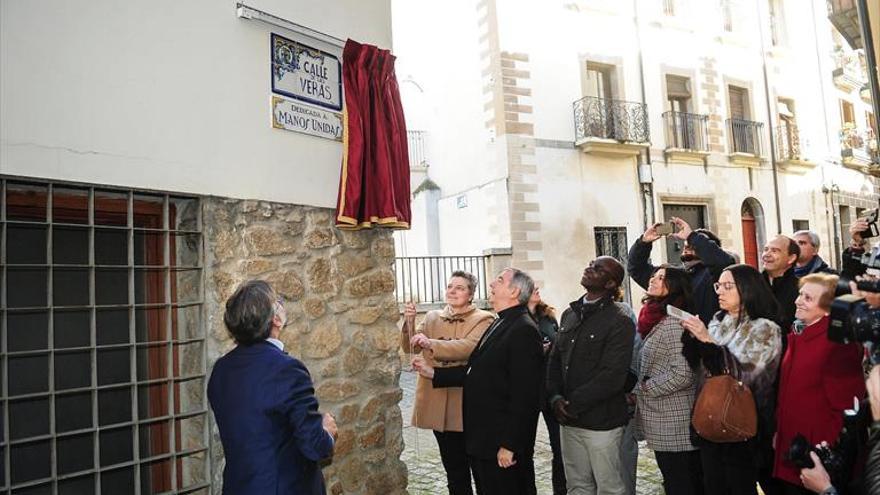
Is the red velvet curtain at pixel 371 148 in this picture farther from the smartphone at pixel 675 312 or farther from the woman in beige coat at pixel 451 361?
the smartphone at pixel 675 312

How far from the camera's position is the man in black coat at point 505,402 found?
10.2 feet

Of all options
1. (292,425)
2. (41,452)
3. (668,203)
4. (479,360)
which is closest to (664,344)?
(479,360)

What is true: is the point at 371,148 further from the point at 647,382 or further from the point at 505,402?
the point at 647,382

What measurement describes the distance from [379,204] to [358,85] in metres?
0.71

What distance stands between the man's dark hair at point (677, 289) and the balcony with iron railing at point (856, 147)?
1737 cm

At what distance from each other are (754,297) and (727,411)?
2.16 ft

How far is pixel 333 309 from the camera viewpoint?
351 centimetres

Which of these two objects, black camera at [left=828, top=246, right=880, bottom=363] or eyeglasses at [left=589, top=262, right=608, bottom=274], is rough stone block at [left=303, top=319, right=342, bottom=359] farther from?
black camera at [left=828, top=246, right=880, bottom=363]

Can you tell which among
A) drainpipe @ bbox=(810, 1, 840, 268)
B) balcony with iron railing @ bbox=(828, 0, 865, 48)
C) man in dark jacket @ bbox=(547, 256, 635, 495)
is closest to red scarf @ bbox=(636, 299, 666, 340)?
man in dark jacket @ bbox=(547, 256, 635, 495)

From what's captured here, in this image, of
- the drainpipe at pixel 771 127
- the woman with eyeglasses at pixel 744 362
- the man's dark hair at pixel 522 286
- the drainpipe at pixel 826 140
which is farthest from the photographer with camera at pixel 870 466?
the drainpipe at pixel 826 140

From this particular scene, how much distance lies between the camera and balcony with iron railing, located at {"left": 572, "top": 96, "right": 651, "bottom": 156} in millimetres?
12406

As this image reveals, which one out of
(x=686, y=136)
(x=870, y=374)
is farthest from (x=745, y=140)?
(x=870, y=374)

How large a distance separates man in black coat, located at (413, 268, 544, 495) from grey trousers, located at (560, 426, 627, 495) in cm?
26

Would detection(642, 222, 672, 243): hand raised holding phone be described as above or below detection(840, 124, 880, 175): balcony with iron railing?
below
